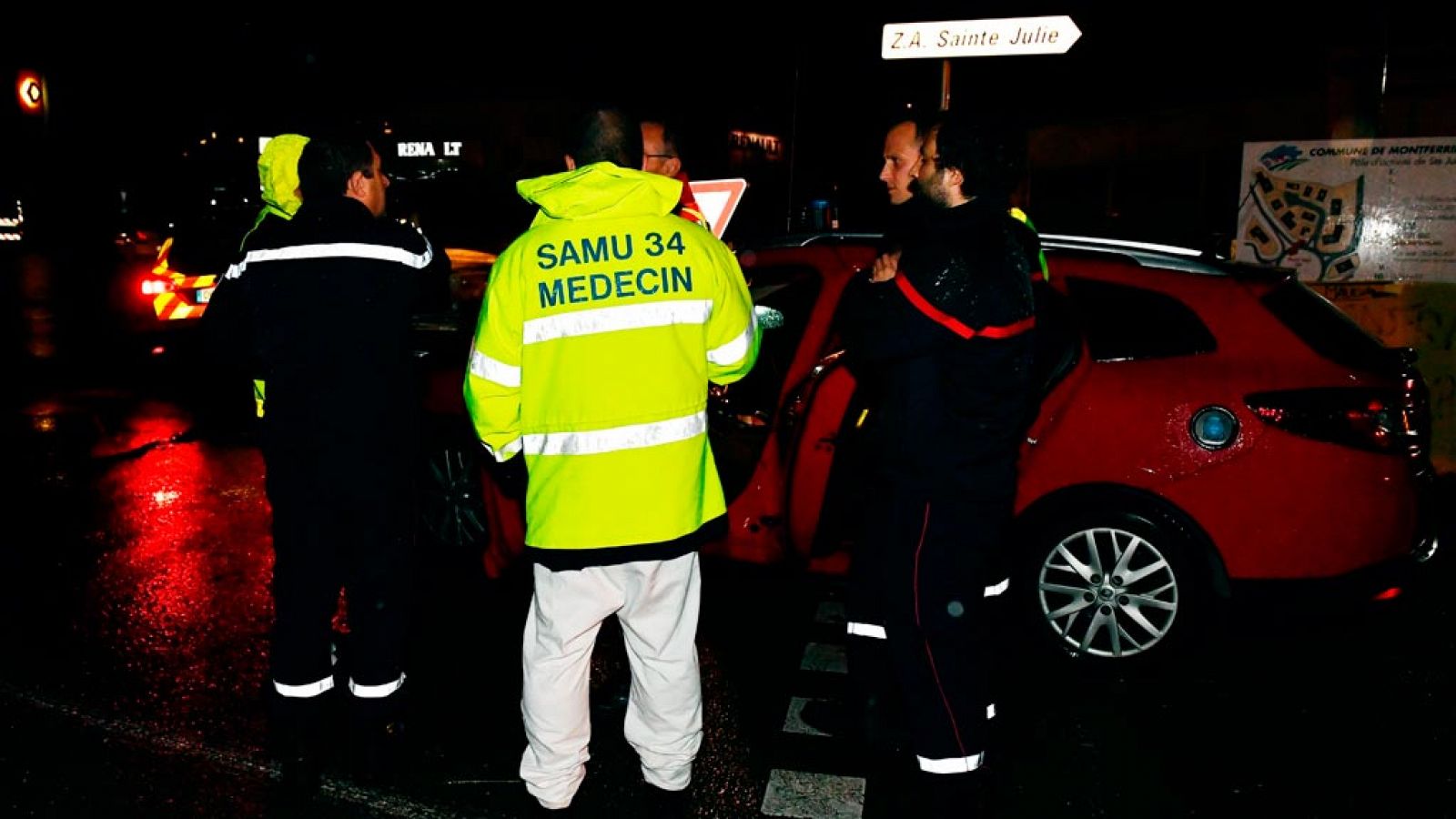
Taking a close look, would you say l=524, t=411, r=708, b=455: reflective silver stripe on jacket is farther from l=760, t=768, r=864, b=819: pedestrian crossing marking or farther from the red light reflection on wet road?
the red light reflection on wet road

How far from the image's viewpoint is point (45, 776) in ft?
12.5

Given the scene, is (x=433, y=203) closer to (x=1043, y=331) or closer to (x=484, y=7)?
(x=1043, y=331)

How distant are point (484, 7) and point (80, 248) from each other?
1191 cm

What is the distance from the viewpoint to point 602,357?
2977 millimetres

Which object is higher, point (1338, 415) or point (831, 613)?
point (1338, 415)

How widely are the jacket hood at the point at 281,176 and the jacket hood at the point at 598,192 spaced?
1283mm

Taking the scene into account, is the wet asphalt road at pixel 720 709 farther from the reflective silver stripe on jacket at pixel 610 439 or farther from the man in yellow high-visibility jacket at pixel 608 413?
the reflective silver stripe on jacket at pixel 610 439

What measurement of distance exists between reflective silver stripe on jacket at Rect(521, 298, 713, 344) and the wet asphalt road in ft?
5.02

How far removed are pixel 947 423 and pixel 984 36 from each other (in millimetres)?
6038

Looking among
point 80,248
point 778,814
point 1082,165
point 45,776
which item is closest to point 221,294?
point 45,776

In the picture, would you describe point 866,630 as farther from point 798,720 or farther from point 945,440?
point 798,720

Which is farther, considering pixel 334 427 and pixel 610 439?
pixel 334 427

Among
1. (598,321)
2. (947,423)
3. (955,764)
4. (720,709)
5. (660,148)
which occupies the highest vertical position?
(660,148)

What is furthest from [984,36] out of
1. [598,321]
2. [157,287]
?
[157,287]
